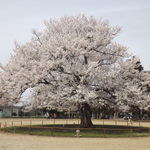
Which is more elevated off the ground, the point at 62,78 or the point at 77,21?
the point at 77,21

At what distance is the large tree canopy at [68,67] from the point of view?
23.5m

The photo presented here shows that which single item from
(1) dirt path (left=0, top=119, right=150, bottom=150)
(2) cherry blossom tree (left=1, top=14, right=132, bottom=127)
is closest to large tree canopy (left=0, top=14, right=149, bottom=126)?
(2) cherry blossom tree (left=1, top=14, right=132, bottom=127)

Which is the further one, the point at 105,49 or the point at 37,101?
the point at 105,49

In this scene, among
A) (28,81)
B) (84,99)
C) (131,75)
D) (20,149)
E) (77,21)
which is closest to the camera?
(20,149)

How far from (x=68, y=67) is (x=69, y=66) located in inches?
10.9

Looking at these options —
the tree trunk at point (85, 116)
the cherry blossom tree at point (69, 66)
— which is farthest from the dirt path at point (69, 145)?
the tree trunk at point (85, 116)

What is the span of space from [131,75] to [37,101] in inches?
434

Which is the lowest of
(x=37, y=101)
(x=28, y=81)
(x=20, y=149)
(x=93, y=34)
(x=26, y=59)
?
(x=20, y=149)

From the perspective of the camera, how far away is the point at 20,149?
43.9 ft

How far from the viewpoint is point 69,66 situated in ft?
78.7

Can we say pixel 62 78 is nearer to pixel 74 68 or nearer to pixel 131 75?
pixel 74 68

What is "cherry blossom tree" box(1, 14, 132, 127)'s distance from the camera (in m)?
23.5

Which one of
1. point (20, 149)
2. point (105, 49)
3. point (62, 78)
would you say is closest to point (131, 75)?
point (105, 49)

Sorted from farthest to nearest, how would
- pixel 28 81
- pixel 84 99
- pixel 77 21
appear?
1. pixel 77 21
2. pixel 28 81
3. pixel 84 99
